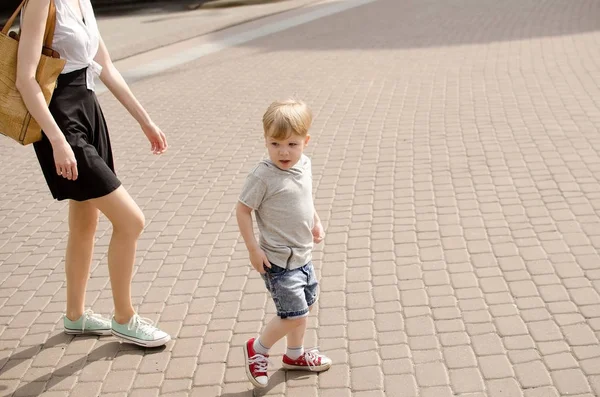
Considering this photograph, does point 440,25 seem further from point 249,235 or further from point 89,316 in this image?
point 249,235

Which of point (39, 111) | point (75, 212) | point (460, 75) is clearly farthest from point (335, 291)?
point (460, 75)

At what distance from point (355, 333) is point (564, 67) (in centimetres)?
796

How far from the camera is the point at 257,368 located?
12.9 feet

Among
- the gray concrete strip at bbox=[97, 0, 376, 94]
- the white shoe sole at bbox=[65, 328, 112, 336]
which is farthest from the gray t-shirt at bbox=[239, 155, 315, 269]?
the gray concrete strip at bbox=[97, 0, 376, 94]

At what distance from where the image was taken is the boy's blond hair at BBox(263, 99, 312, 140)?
11.7ft

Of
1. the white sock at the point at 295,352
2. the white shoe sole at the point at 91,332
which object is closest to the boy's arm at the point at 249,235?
the white sock at the point at 295,352

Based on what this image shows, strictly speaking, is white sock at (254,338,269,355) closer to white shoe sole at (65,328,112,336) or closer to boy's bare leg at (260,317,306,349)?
boy's bare leg at (260,317,306,349)

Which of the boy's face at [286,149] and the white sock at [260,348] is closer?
the boy's face at [286,149]

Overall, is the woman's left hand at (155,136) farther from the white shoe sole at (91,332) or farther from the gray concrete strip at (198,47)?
the gray concrete strip at (198,47)

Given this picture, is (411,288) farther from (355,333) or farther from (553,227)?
(553,227)

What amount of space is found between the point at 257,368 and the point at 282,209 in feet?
2.29

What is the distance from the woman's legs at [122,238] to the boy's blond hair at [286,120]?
0.79 m

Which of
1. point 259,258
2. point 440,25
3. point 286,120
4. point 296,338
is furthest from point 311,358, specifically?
point 440,25

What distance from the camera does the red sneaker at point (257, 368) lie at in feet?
12.8
